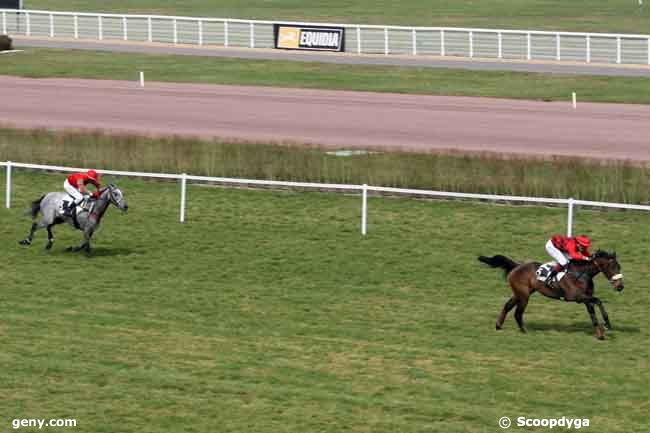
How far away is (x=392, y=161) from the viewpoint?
90.2 ft

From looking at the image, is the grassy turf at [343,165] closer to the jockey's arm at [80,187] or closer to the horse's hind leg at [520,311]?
the jockey's arm at [80,187]

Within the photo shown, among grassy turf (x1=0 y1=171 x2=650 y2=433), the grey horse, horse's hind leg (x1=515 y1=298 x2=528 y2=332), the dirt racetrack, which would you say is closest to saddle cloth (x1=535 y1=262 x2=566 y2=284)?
horse's hind leg (x1=515 y1=298 x2=528 y2=332)

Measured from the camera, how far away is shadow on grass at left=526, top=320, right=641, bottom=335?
15898 mm

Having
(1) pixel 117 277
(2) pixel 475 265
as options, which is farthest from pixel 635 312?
(1) pixel 117 277

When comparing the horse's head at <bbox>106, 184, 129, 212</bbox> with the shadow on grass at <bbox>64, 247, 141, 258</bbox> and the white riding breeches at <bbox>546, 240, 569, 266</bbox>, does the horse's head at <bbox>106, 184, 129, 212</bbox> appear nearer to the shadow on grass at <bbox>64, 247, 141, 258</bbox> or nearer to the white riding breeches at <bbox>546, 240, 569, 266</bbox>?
the shadow on grass at <bbox>64, 247, 141, 258</bbox>

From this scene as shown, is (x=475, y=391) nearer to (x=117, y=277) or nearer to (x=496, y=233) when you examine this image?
(x=117, y=277)

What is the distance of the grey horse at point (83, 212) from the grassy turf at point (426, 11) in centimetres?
4716

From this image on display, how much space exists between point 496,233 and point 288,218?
11.8 ft

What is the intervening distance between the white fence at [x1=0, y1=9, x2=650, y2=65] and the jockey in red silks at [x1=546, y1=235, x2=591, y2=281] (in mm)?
30740

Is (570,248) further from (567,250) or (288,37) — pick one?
(288,37)

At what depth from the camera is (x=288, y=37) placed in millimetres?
53031

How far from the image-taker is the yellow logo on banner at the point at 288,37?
52938 mm

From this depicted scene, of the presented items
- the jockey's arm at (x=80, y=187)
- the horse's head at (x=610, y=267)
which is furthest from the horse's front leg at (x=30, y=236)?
the horse's head at (x=610, y=267)

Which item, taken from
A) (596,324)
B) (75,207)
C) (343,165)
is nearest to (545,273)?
(596,324)
